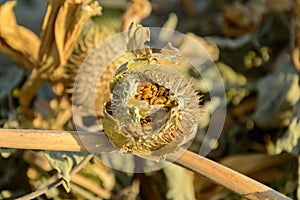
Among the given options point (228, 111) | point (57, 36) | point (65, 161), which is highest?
point (57, 36)

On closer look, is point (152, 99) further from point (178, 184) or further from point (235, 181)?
point (178, 184)

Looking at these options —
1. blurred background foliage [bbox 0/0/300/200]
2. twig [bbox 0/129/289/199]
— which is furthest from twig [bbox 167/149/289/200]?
blurred background foliage [bbox 0/0/300/200]

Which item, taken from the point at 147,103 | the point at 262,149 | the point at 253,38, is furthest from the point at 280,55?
the point at 147,103

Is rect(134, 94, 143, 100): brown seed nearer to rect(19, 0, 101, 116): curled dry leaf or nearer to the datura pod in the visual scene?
the datura pod

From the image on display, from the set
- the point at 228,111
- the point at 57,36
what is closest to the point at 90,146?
the point at 57,36

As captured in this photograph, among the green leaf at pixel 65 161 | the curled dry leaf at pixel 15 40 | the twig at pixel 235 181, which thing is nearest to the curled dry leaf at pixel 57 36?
the curled dry leaf at pixel 15 40
